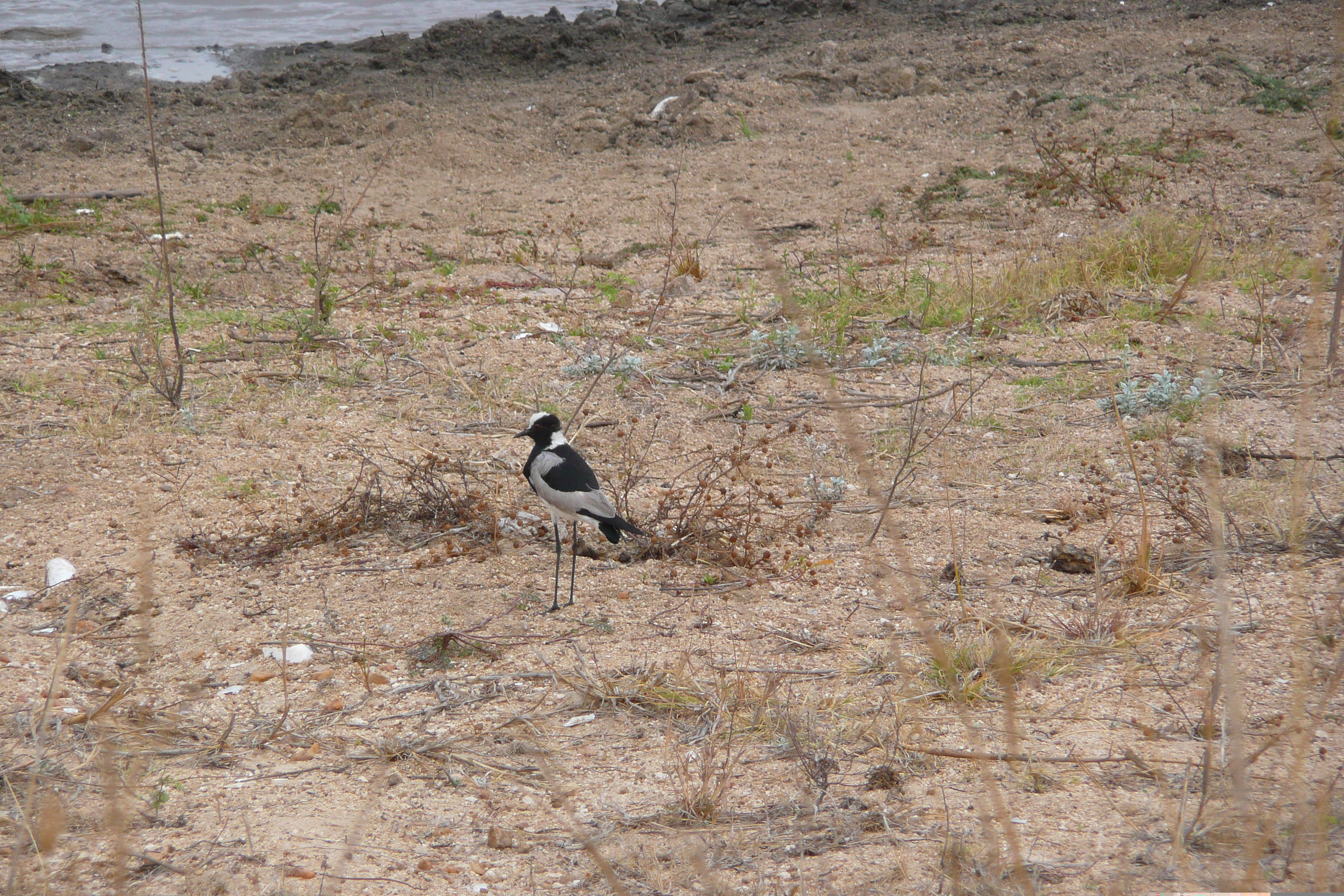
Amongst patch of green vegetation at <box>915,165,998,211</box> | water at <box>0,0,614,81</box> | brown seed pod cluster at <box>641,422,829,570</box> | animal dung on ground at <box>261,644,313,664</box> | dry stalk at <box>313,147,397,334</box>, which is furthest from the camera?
water at <box>0,0,614,81</box>

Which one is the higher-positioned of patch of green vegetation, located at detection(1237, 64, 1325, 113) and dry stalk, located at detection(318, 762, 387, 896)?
patch of green vegetation, located at detection(1237, 64, 1325, 113)

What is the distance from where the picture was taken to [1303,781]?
8.39ft

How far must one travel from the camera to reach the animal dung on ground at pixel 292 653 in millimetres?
3674

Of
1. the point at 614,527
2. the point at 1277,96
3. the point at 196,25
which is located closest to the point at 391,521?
the point at 614,527

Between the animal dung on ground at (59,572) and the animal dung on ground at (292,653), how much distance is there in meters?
0.95

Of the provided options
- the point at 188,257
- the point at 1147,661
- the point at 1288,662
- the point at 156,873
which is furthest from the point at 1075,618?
the point at 188,257

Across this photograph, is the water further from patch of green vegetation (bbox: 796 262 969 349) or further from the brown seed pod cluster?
the brown seed pod cluster

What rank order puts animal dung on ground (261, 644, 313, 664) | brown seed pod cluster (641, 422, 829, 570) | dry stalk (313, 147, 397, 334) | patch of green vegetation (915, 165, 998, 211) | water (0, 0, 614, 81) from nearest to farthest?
animal dung on ground (261, 644, 313, 664)
brown seed pod cluster (641, 422, 829, 570)
dry stalk (313, 147, 397, 334)
patch of green vegetation (915, 165, 998, 211)
water (0, 0, 614, 81)

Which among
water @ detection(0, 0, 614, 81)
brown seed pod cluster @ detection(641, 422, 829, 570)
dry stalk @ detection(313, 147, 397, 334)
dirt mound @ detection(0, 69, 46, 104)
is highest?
water @ detection(0, 0, 614, 81)

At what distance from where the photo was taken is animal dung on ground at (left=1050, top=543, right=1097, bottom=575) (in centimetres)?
410

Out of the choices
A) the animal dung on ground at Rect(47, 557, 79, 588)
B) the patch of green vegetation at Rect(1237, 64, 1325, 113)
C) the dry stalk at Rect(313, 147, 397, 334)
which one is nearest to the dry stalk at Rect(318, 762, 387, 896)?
the animal dung on ground at Rect(47, 557, 79, 588)

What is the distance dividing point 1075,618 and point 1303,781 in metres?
1.18

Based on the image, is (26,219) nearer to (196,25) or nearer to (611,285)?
(611,285)

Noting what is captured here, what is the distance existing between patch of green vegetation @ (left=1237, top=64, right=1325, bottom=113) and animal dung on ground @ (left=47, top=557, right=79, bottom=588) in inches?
420
